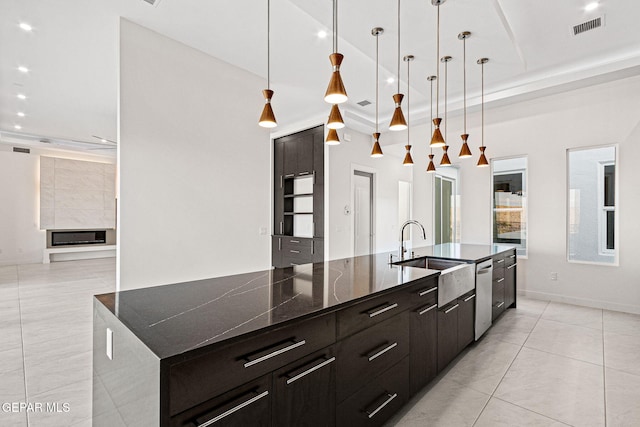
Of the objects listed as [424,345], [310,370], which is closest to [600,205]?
[424,345]

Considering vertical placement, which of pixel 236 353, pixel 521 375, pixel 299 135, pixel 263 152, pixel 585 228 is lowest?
pixel 521 375

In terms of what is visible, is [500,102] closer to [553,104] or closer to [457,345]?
[553,104]

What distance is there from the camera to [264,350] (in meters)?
1.16

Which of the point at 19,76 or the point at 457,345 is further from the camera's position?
the point at 19,76

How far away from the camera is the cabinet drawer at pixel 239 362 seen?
0.95m

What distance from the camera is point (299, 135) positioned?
20.6ft

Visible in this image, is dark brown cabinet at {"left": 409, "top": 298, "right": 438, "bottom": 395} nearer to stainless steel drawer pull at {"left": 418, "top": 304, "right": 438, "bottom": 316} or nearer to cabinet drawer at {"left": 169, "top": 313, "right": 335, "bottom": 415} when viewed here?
stainless steel drawer pull at {"left": 418, "top": 304, "right": 438, "bottom": 316}

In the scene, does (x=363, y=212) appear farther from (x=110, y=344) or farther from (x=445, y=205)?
(x=110, y=344)

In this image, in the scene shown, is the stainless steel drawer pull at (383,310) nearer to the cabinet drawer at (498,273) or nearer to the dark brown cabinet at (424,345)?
the dark brown cabinet at (424,345)

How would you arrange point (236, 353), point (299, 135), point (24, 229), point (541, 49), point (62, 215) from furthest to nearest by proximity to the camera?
point (62, 215) → point (24, 229) → point (299, 135) → point (541, 49) → point (236, 353)

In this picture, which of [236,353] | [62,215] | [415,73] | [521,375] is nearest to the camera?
[236,353]

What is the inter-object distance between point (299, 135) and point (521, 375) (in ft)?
16.8

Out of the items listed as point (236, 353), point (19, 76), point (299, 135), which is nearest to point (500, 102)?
point (299, 135)

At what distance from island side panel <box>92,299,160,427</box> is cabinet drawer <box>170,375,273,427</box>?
106 millimetres
